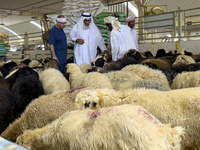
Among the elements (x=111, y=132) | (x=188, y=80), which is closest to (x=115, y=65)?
(x=188, y=80)

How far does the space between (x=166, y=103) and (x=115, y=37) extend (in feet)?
13.6

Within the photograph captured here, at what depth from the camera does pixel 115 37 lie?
530cm

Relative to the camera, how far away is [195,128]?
3.94 feet

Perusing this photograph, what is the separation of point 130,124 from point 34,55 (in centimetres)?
814

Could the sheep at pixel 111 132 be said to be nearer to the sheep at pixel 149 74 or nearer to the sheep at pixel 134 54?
the sheep at pixel 149 74

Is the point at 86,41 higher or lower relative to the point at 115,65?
higher

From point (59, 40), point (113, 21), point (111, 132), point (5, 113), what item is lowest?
point (5, 113)

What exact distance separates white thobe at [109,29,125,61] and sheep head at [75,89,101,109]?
3.90m

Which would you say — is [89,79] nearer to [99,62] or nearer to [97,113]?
[97,113]

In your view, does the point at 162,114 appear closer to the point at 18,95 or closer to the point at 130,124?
the point at 130,124

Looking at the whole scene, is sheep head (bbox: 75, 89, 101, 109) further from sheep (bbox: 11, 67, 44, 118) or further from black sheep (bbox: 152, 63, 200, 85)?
black sheep (bbox: 152, 63, 200, 85)

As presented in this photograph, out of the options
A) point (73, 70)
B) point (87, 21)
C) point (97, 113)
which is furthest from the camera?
point (87, 21)

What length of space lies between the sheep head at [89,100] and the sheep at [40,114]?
97 mm

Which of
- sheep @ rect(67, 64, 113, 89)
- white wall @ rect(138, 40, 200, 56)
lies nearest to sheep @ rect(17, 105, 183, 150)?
sheep @ rect(67, 64, 113, 89)
